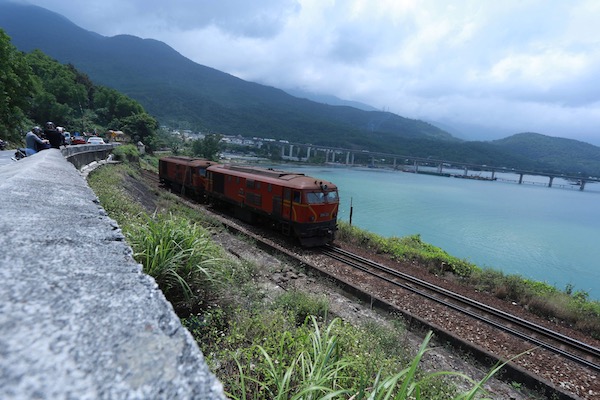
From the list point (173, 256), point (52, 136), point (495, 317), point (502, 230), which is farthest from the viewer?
point (502, 230)

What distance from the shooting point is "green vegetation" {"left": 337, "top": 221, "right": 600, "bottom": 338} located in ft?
34.8

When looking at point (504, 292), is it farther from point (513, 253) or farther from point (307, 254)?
point (513, 253)

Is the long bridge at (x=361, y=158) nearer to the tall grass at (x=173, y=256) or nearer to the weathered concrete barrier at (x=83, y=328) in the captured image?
the tall grass at (x=173, y=256)

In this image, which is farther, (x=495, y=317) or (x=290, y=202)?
(x=290, y=202)

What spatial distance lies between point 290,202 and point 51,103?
52830 millimetres

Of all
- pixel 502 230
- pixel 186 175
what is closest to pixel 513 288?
pixel 186 175

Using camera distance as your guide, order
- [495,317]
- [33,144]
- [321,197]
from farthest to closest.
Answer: [321,197] < [495,317] < [33,144]

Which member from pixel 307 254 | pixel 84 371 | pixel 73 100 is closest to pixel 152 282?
pixel 84 371

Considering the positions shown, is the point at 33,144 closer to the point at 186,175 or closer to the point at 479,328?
the point at 186,175

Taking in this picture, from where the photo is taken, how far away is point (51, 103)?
4853 centimetres

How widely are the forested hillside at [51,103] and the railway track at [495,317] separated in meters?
29.9

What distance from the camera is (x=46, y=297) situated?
4.13 feet

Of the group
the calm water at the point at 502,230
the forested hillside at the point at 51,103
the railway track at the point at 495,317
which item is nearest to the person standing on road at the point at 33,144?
the railway track at the point at 495,317

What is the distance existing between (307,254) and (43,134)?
34.4 feet
